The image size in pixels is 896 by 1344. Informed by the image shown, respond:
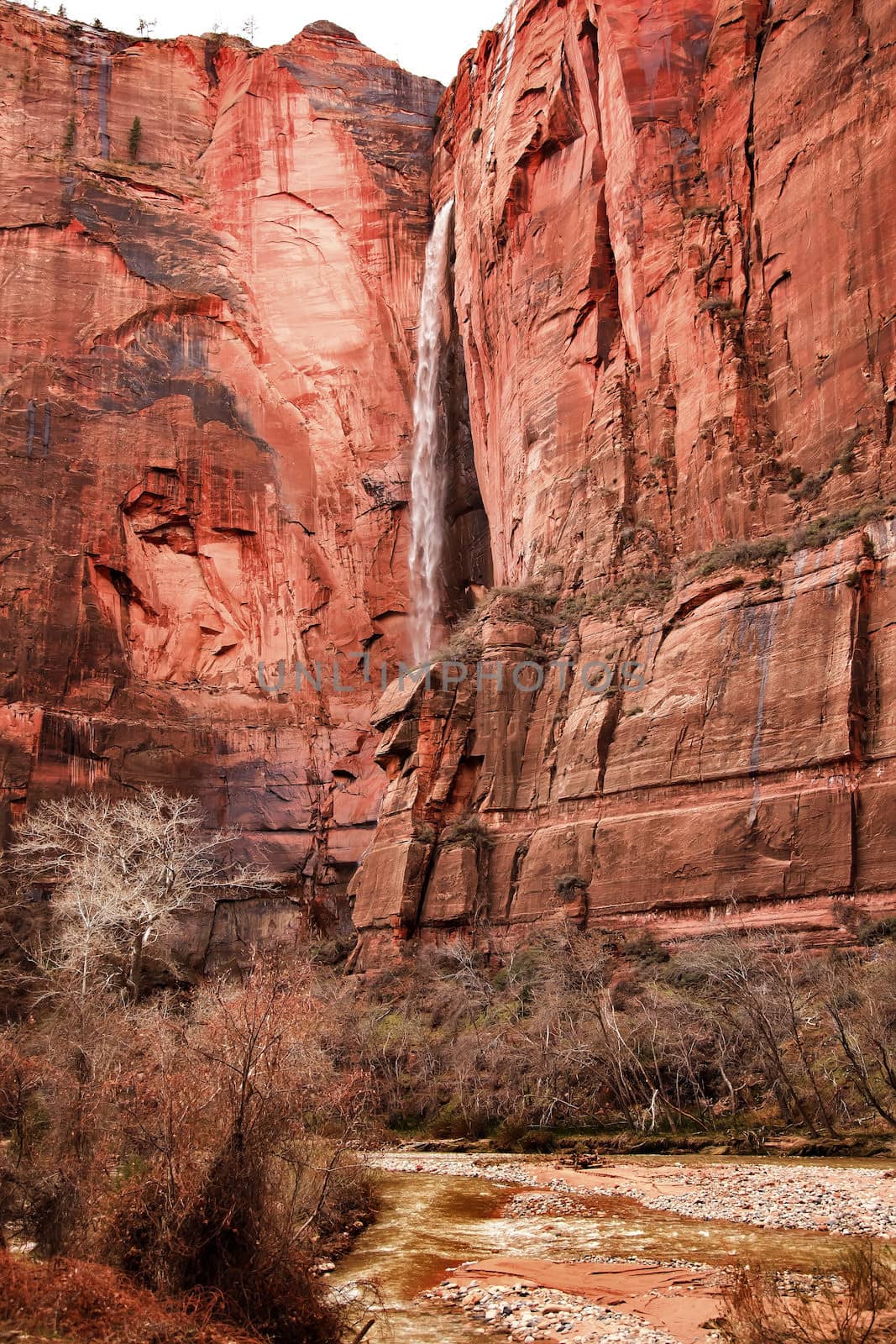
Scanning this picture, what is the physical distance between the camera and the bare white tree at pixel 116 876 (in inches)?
1076

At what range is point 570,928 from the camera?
28109mm

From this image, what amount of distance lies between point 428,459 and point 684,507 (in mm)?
18782

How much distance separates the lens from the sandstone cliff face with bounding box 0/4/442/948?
4416 centimetres

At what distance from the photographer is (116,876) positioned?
2953cm

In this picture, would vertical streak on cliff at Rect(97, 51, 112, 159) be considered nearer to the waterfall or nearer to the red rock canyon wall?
the red rock canyon wall

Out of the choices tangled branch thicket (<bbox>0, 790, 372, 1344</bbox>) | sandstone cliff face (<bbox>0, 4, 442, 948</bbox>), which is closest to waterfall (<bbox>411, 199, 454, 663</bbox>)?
sandstone cliff face (<bbox>0, 4, 442, 948</bbox>)

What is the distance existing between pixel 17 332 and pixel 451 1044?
3542cm

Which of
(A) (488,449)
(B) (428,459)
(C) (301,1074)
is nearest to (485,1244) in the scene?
(C) (301,1074)

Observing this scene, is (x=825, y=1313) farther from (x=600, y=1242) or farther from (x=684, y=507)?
(x=684, y=507)


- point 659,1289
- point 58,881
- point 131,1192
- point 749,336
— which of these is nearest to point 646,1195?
point 659,1289

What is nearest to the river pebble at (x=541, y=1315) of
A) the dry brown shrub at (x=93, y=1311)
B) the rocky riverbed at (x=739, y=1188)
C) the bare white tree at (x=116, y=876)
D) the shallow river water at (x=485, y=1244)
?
the shallow river water at (x=485, y=1244)

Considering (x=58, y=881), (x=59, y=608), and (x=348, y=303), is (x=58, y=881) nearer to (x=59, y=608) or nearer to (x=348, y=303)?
(x=59, y=608)

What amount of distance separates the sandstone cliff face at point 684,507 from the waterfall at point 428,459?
6.22 meters

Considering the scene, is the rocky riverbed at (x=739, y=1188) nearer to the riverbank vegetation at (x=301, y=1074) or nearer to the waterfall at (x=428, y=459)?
the riverbank vegetation at (x=301, y=1074)
